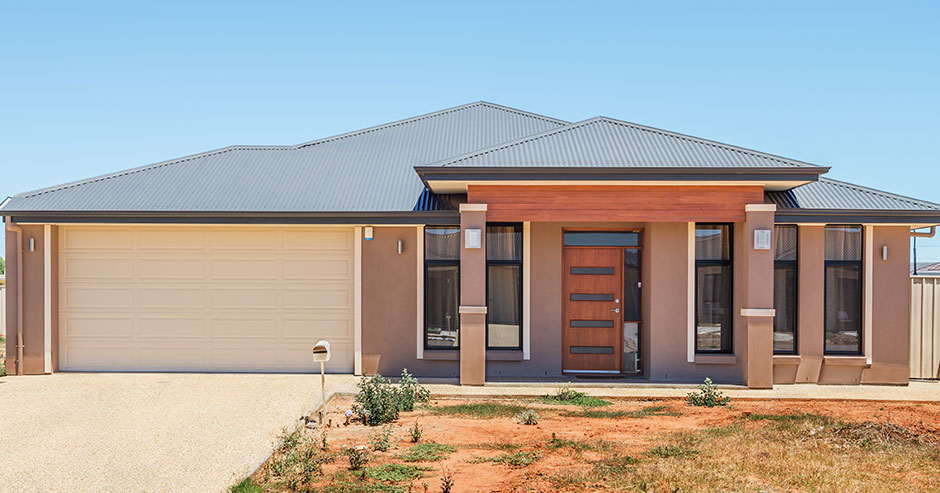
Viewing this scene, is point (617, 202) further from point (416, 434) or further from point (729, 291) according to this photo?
point (416, 434)

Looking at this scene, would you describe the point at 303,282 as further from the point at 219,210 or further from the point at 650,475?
the point at 650,475

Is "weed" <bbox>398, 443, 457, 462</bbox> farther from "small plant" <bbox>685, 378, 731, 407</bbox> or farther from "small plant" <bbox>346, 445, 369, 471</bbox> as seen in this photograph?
"small plant" <bbox>685, 378, 731, 407</bbox>

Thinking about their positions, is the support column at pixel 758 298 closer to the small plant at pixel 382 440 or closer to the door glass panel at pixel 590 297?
the door glass panel at pixel 590 297

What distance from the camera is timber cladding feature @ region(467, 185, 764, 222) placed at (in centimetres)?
1176

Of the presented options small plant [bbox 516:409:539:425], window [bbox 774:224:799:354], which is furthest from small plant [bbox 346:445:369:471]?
window [bbox 774:224:799:354]

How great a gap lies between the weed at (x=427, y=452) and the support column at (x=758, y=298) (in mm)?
6156

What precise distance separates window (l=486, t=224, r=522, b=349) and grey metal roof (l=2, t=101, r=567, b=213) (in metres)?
1.85

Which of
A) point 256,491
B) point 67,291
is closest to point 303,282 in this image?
point 67,291

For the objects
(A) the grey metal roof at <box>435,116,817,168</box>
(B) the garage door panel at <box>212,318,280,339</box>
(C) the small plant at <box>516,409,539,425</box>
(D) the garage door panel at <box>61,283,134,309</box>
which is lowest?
(C) the small plant at <box>516,409,539,425</box>

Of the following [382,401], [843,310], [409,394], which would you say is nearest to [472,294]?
[409,394]

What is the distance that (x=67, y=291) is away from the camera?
43.4 feet

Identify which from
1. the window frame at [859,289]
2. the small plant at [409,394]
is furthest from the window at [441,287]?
Answer: the window frame at [859,289]

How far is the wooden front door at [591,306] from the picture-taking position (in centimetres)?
1299

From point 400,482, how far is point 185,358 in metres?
7.99
